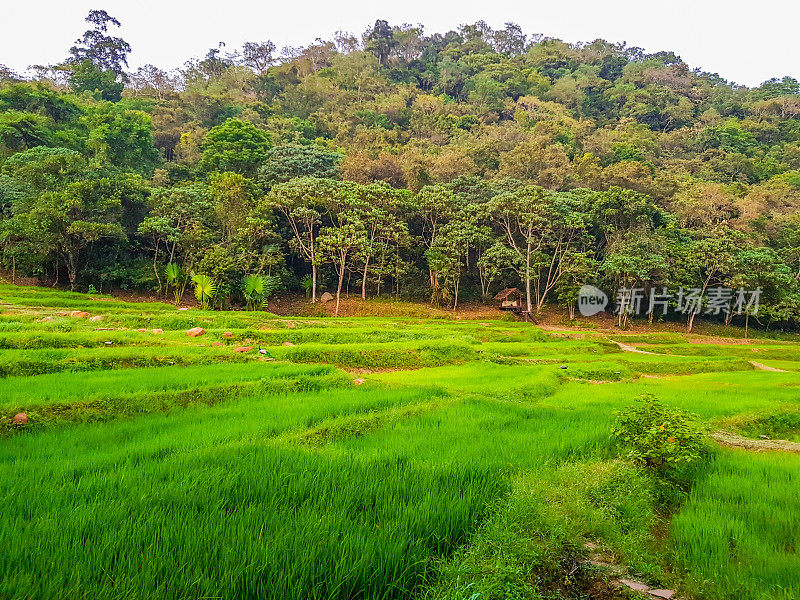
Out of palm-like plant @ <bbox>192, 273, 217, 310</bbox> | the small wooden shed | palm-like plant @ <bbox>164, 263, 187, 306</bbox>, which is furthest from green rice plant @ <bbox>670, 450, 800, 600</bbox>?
palm-like plant @ <bbox>164, 263, 187, 306</bbox>

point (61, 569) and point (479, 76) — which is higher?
point (479, 76)

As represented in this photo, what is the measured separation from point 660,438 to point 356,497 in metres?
3.89

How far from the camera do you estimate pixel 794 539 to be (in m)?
3.20

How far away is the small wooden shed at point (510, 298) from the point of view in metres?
29.7

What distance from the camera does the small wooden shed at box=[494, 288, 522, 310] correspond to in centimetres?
2972

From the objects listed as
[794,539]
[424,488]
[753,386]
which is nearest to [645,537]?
[794,539]

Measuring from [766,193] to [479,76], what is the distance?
4674cm

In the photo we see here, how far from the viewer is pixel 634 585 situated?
275cm

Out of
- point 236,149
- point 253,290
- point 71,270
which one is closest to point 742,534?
point 253,290

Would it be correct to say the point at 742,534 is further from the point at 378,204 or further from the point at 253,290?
the point at 378,204

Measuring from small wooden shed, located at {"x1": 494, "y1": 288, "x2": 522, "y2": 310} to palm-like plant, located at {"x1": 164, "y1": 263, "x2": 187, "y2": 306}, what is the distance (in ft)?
74.0

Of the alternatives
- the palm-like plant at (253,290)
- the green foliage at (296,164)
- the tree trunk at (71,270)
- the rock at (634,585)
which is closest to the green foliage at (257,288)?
the palm-like plant at (253,290)

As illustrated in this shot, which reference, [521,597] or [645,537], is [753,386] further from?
[521,597]

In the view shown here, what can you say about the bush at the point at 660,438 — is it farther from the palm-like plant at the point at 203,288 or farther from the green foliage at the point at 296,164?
the green foliage at the point at 296,164
